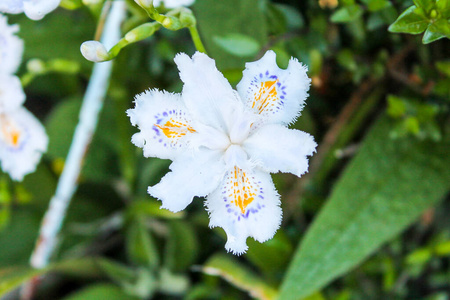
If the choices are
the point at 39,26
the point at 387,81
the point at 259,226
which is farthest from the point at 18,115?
the point at 387,81

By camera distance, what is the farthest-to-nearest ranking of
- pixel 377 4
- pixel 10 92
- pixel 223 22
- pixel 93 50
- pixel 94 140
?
pixel 94 140 → pixel 223 22 → pixel 10 92 → pixel 377 4 → pixel 93 50

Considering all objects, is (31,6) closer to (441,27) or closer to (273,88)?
(273,88)

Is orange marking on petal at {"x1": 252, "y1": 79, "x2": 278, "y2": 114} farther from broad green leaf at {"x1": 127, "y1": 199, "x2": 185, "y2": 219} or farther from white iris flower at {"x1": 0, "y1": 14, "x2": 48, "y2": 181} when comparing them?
white iris flower at {"x1": 0, "y1": 14, "x2": 48, "y2": 181}

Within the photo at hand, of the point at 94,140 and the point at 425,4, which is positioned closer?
Answer: the point at 425,4

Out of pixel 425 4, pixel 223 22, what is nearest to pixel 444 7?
pixel 425 4

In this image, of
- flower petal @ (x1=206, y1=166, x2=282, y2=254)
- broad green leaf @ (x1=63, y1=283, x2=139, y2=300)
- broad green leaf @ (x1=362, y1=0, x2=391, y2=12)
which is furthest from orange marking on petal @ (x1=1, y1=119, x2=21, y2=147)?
broad green leaf @ (x1=362, y1=0, x2=391, y2=12)

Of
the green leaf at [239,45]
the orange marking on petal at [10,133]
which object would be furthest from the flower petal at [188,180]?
the orange marking on petal at [10,133]
